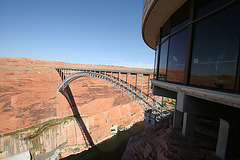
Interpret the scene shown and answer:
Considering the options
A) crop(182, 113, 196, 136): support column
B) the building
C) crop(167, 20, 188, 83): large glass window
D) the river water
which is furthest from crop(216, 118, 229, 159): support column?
the river water

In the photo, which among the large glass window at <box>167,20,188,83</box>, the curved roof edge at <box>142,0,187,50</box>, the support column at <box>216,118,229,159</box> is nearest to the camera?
the large glass window at <box>167,20,188,83</box>

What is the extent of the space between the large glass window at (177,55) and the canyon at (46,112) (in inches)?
746

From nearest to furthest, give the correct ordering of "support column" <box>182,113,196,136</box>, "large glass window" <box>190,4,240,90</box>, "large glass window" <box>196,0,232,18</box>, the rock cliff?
"large glass window" <box>190,4,240,90</box> → "large glass window" <box>196,0,232,18</box> → the rock cliff → "support column" <box>182,113,196,136</box>

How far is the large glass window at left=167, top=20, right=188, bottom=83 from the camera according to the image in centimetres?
276

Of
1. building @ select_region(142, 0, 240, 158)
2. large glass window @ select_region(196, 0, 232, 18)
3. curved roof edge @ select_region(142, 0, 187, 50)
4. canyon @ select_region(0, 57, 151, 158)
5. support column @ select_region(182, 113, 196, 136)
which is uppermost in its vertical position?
curved roof edge @ select_region(142, 0, 187, 50)

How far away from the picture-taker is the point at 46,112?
17.4 m

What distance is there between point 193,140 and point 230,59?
10.4 ft

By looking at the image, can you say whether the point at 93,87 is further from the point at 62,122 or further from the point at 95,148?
the point at 95,148

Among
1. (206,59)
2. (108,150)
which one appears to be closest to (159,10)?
(206,59)

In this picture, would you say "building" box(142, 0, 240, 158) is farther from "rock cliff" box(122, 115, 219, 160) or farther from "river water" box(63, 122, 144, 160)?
"river water" box(63, 122, 144, 160)

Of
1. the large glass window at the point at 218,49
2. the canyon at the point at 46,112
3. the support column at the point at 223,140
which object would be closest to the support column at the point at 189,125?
the support column at the point at 223,140

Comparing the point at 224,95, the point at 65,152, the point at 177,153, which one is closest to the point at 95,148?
the point at 65,152

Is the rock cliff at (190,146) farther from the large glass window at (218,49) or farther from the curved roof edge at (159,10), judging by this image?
the curved roof edge at (159,10)

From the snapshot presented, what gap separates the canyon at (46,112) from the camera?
14.4m
